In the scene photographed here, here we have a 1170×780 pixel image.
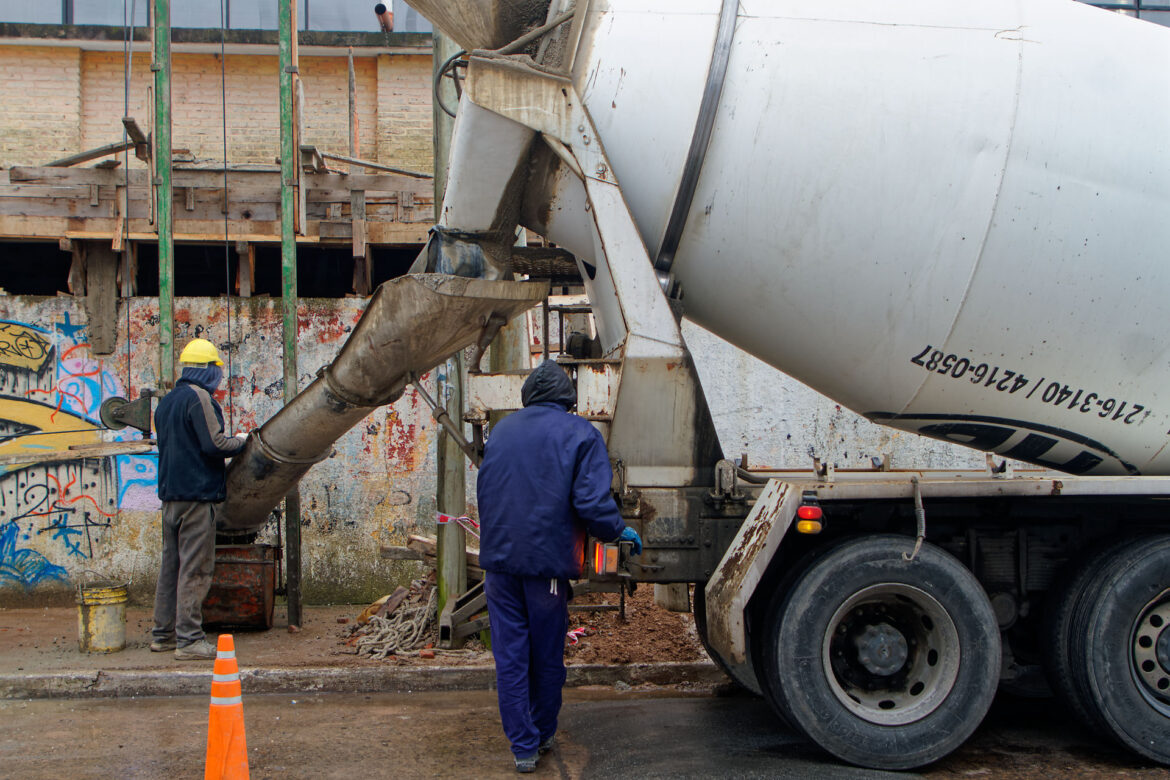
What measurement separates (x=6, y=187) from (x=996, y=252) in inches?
275

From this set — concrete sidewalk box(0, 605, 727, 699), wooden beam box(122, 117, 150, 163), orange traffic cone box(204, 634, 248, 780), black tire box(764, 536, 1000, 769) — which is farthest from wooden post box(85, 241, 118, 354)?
black tire box(764, 536, 1000, 769)

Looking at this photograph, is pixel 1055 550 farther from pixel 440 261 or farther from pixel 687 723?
pixel 440 261

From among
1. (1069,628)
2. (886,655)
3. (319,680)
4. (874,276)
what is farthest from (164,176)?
(1069,628)

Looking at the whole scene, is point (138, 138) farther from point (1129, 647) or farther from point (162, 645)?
point (1129, 647)

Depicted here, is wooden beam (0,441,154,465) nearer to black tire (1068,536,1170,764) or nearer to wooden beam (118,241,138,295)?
wooden beam (118,241,138,295)

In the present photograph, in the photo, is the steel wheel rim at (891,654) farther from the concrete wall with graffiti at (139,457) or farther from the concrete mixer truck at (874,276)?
the concrete wall with graffiti at (139,457)

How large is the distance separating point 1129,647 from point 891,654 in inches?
40.3

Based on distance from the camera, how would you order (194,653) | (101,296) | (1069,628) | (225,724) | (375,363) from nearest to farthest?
(225,724), (1069,628), (375,363), (194,653), (101,296)

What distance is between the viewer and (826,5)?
169 inches

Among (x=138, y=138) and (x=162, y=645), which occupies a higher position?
(x=138, y=138)

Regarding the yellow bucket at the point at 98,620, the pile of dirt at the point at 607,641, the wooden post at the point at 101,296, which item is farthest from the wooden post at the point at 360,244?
the yellow bucket at the point at 98,620

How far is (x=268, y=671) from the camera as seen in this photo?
5.58 m

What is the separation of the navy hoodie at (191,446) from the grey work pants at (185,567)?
82 mm

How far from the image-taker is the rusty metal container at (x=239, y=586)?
6402 millimetres
